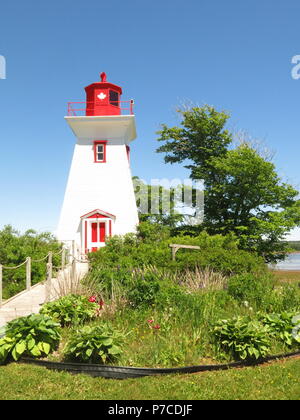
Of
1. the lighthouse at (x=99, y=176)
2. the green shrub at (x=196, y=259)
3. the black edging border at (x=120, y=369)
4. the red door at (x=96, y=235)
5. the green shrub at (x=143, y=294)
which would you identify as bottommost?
the black edging border at (x=120, y=369)

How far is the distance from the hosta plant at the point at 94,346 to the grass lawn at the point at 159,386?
0.33 metres

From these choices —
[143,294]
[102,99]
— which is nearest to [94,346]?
[143,294]

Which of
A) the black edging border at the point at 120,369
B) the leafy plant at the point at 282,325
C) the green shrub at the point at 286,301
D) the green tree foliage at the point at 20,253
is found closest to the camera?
the black edging border at the point at 120,369

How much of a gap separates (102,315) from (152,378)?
262cm

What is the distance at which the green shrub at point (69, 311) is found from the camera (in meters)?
6.70

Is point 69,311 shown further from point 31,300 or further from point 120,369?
point 31,300

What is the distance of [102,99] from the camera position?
20.4m

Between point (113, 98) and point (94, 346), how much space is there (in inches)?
715

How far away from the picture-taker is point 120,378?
15.8 ft

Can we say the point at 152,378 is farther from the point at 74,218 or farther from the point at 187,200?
the point at 187,200

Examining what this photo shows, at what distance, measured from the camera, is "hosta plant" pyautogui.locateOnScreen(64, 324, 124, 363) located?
4973mm

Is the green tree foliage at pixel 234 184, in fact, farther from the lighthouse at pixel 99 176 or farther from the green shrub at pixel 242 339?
the green shrub at pixel 242 339

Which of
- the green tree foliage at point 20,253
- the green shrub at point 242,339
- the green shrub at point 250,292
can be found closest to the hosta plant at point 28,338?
the green shrub at point 242,339
